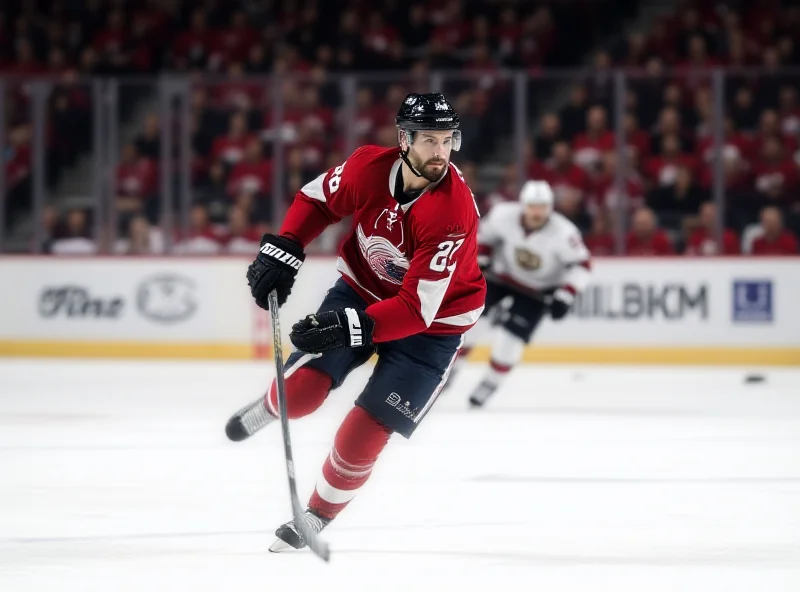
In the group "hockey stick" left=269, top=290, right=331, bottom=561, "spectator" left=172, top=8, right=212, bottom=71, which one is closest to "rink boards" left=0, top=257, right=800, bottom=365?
"spectator" left=172, top=8, right=212, bottom=71

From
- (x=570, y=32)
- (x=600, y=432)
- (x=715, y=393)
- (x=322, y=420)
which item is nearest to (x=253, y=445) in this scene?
(x=322, y=420)

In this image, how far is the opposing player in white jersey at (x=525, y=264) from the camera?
27.2ft

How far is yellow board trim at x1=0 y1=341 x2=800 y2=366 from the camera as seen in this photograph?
1105cm

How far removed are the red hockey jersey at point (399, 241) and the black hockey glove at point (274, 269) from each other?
0.12 metres

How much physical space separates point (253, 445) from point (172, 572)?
9.13 feet

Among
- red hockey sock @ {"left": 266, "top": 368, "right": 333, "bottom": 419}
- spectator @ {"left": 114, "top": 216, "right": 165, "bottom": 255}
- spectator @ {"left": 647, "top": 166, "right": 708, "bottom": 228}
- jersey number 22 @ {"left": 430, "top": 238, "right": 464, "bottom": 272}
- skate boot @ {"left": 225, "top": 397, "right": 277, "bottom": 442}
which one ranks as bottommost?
spectator @ {"left": 114, "top": 216, "right": 165, "bottom": 255}

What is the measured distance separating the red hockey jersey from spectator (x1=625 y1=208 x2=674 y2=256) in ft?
22.4

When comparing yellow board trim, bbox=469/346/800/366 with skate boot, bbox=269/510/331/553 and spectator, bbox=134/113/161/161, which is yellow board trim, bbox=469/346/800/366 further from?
skate boot, bbox=269/510/331/553

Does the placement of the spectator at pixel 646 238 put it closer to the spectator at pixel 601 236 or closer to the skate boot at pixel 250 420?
the spectator at pixel 601 236

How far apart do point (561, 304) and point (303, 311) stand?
3.32 m

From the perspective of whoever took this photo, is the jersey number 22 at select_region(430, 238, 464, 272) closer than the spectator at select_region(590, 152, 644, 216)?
Yes

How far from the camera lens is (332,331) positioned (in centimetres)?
367

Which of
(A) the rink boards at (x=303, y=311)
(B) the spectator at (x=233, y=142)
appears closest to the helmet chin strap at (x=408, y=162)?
(A) the rink boards at (x=303, y=311)

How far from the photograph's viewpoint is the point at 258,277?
3969 mm
